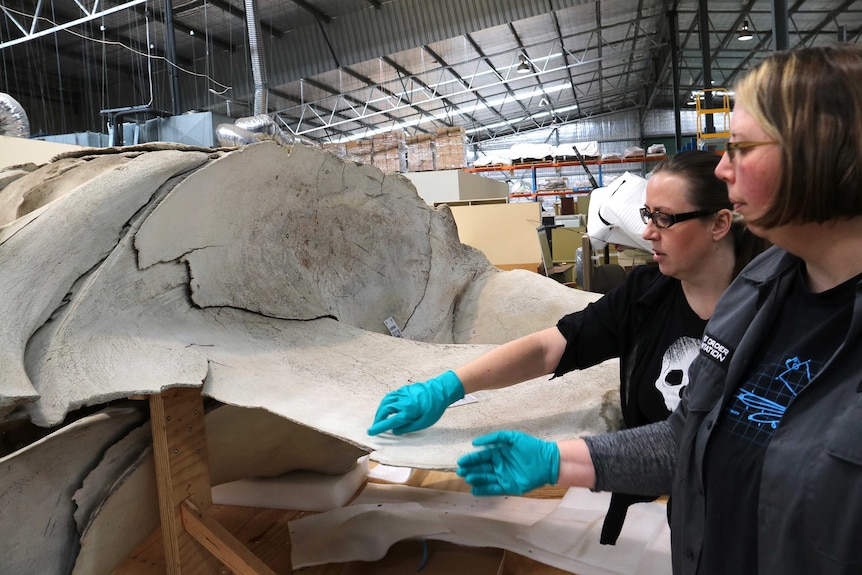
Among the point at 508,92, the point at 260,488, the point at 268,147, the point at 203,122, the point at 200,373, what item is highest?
the point at 508,92

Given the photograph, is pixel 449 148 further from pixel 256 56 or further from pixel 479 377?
pixel 479 377

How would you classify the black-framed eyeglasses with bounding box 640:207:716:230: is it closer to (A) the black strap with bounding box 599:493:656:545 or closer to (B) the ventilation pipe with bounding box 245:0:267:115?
(A) the black strap with bounding box 599:493:656:545

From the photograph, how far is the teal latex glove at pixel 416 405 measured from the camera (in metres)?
1.14

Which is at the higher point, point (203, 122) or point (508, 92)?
point (508, 92)

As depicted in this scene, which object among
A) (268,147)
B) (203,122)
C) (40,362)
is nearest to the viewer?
(40,362)

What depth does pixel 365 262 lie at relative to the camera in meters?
2.19

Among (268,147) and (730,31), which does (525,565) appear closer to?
(268,147)

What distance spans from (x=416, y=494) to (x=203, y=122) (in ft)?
20.3

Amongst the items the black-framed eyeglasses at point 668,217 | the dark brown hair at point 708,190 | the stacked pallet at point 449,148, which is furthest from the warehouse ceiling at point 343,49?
the black-framed eyeglasses at point 668,217

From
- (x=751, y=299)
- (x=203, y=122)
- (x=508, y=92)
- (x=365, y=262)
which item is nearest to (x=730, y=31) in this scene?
(x=508, y=92)

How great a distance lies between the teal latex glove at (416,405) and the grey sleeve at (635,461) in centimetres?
35

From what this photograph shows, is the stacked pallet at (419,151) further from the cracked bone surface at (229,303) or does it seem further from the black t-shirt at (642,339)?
the black t-shirt at (642,339)

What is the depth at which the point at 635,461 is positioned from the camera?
995mm

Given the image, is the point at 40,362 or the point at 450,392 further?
the point at 450,392
